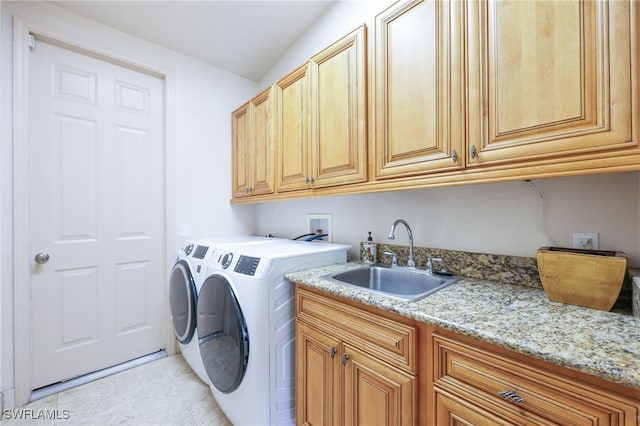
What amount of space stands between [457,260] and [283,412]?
1.18 meters

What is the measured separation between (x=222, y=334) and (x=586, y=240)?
5.65 feet

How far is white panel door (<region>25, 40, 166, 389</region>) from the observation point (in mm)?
1792

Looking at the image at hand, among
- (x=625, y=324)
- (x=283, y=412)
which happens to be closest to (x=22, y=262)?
(x=283, y=412)

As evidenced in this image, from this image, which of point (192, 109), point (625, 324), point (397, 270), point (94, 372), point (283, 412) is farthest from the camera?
point (192, 109)

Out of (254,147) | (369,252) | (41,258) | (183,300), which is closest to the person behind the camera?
(369,252)

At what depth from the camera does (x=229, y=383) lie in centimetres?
140

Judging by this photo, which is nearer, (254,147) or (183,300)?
(183,300)

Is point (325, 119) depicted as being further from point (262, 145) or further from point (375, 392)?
point (375, 392)

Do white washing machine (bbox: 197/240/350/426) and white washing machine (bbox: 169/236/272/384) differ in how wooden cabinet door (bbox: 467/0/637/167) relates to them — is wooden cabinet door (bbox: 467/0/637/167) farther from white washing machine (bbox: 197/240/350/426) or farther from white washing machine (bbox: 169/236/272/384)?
white washing machine (bbox: 169/236/272/384)

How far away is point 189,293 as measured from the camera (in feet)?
5.90

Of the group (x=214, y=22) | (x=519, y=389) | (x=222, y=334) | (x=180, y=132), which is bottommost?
(x=222, y=334)

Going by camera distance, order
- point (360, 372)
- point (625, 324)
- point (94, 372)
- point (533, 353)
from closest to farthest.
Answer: point (533, 353)
point (625, 324)
point (360, 372)
point (94, 372)

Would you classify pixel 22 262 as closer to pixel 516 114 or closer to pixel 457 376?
pixel 457 376

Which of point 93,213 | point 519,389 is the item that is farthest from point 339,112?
point 93,213
